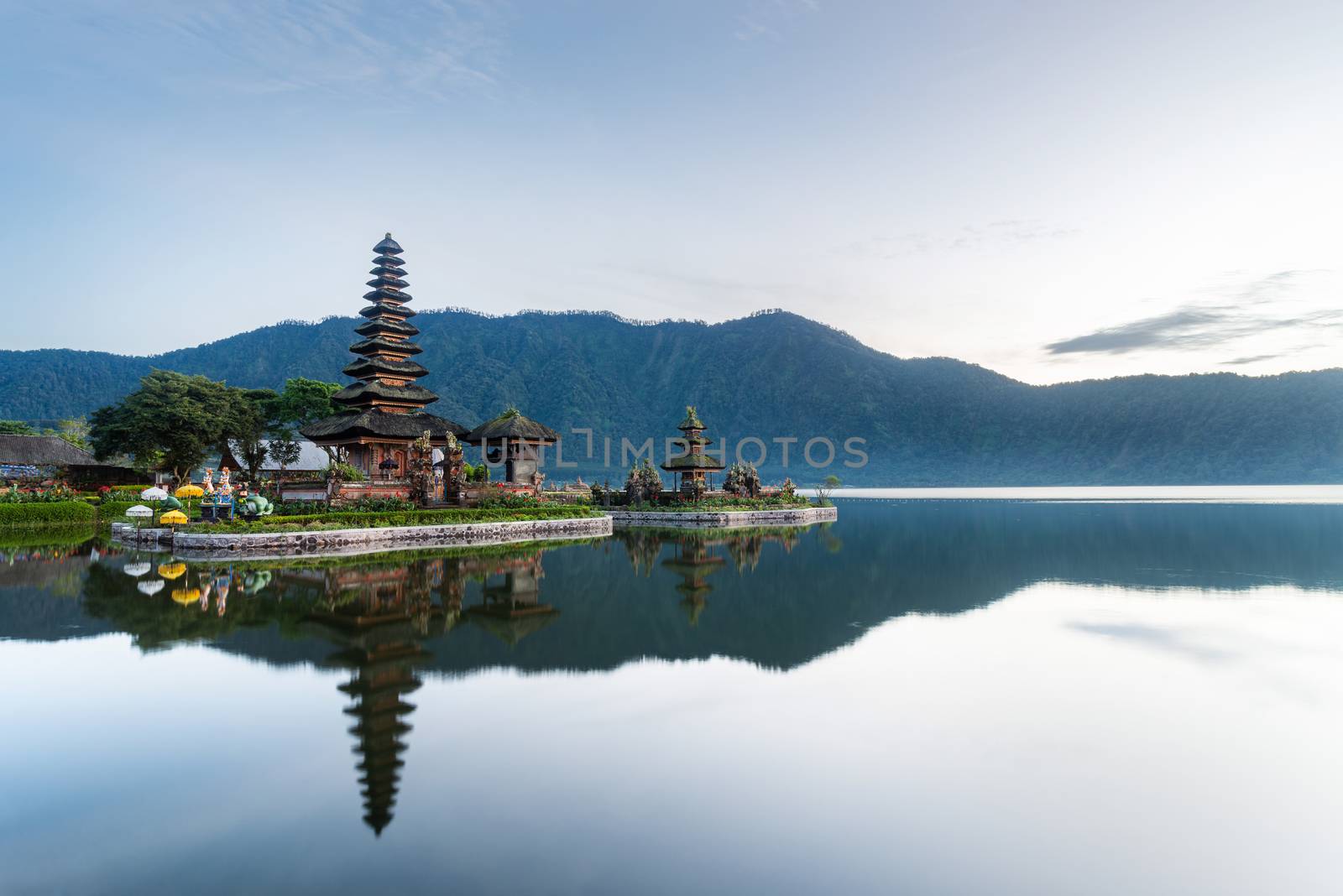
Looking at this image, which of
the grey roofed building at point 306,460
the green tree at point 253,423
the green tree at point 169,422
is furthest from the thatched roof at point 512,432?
the grey roofed building at point 306,460

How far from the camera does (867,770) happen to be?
786 cm

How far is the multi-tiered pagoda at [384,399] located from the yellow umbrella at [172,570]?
12.9m

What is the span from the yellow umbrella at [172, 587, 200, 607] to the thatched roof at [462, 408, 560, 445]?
2619cm

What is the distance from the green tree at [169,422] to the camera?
43750 millimetres

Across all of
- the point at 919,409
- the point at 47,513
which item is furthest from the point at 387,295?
the point at 919,409

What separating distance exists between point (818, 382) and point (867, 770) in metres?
196

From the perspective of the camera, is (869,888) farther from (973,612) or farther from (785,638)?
(973,612)

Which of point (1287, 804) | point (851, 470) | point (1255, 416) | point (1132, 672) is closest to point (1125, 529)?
point (1132, 672)

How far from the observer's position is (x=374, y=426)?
3897 cm

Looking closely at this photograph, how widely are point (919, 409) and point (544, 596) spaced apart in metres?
183

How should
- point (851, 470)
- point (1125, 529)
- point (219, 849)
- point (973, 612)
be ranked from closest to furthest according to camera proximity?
point (219, 849) → point (973, 612) → point (1125, 529) → point (851, 470)

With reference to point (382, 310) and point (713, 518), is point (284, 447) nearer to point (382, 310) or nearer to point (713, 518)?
point (382, 310)

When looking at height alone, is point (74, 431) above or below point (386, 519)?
above

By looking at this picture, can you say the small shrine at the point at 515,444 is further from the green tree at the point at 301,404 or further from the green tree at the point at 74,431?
the green tree at the point at 74,431
